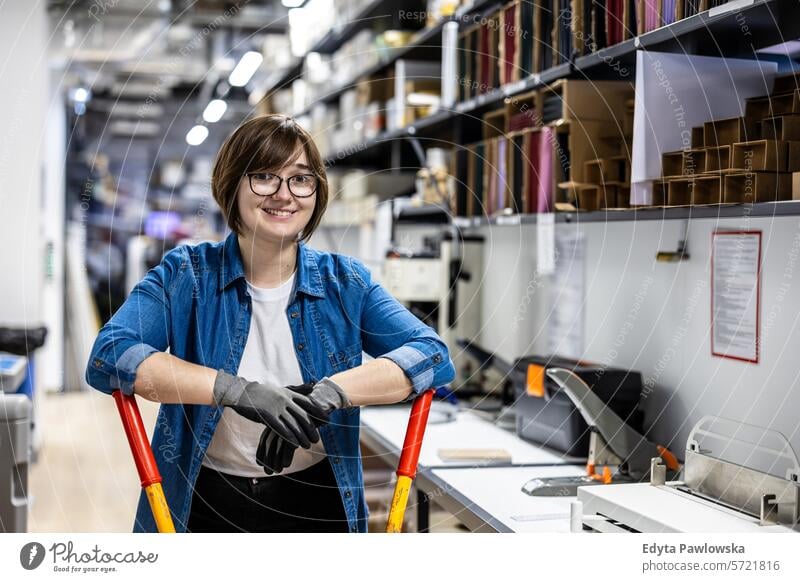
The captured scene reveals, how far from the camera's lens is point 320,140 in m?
5.81

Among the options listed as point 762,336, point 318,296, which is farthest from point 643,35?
point 318,296

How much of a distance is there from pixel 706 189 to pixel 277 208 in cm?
94

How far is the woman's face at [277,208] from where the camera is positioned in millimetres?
1873

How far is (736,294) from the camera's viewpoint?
7.84ft

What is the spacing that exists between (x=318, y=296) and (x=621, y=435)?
0.97m

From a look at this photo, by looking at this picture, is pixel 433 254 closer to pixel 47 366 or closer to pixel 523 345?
pixel 523 345

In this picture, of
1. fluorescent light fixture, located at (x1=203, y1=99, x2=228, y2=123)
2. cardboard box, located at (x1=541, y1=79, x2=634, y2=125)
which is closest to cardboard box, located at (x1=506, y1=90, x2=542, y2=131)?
cardboard box, located at (x1=541, y1=79, x2=634, y2=125)

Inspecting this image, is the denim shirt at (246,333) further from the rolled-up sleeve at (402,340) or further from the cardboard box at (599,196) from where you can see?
the cardboard box at (599,196)

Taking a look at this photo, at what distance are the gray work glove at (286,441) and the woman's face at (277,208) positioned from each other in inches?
12.3

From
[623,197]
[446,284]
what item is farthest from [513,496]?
[446,284]

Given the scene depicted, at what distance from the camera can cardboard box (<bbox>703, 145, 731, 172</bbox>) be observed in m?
2.05

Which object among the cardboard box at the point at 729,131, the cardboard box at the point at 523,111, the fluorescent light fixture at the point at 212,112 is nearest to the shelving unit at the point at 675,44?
the cardboard box at the point at 523,111

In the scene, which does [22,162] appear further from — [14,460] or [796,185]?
[796,185]

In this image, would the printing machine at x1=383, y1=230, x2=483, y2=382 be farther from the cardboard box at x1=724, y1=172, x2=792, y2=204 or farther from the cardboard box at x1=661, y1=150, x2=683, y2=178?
the cardboard box at x1=724, y1=172, x2=792, y2=204
